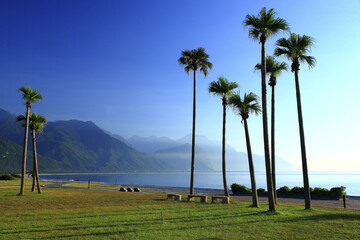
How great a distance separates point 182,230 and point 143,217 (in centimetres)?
431

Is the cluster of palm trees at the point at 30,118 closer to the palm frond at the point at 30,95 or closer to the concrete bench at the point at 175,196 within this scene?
the palm frond at the point at 30,95

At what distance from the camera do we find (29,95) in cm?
3300

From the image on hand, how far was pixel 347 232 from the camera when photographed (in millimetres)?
12297

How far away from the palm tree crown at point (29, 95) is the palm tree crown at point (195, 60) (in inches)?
676

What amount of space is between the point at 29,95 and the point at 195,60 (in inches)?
764

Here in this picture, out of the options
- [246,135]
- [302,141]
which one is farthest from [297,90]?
[246,135]

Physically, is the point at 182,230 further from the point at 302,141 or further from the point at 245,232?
the point at 302,141

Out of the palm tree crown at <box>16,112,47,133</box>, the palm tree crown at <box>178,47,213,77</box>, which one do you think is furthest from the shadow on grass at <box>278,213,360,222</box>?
the palm tree crown at <box>16,112,47,133</box>

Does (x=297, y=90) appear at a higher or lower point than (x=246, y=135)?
higher

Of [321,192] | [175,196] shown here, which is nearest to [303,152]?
[321,192]

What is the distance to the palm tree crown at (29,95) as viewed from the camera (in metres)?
32.9

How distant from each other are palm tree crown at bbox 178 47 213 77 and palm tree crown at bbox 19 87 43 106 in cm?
1718

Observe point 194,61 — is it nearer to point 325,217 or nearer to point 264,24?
point 264,24

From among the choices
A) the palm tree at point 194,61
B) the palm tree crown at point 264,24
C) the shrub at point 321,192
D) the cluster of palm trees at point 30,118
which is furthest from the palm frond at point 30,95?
the shrub at point 321,192
